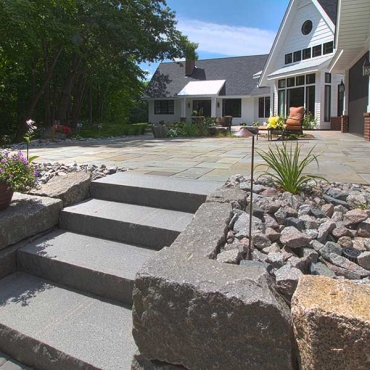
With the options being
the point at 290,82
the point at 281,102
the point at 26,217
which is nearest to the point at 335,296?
the point at 26,217

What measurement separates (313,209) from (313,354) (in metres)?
1.56

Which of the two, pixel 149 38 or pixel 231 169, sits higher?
pixel 149 38

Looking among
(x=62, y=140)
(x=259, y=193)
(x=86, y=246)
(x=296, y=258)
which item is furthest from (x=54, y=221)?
(x=62, y=140)

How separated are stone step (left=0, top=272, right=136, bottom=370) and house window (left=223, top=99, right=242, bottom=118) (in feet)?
87.0

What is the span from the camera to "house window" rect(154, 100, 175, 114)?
101 feet

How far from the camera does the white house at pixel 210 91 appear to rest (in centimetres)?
2716

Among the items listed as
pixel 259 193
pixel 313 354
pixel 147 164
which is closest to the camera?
pixel 313 354

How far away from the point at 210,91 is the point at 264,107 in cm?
433

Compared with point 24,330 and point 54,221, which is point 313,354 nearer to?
point 24,330

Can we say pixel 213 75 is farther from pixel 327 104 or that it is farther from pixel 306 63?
pixel 327 104

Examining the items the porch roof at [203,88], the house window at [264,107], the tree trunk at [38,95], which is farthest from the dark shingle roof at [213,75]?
the tree trunk at [38,95]

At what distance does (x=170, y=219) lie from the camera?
298 centimetres

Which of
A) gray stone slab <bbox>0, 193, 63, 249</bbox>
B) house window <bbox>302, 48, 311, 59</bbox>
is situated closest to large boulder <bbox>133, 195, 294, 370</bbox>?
gray stone slab <bbox>0, 193, 63, 249</bbox>

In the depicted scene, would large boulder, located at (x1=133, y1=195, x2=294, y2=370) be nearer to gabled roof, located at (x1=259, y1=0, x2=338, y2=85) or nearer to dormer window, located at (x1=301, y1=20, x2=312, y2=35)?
gabled roof, located at (x1=259, y1=0, x2=338, y2=85)
